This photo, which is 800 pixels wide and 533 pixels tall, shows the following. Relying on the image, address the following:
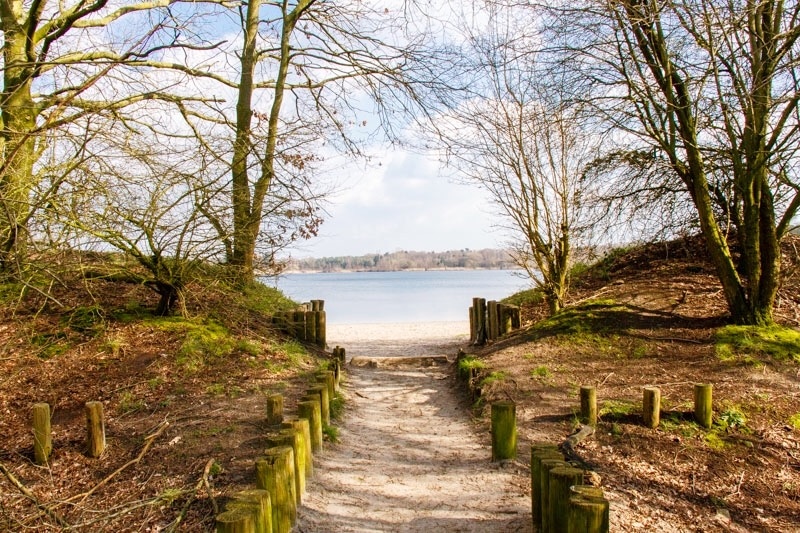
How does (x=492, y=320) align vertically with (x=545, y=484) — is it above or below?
above

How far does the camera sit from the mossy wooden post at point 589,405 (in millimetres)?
6078

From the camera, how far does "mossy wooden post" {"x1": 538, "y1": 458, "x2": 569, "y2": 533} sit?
Answer: 13.1ft

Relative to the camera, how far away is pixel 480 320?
1238cm

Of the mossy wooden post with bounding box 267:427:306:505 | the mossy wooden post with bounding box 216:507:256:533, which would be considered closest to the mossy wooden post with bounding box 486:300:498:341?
the mossy wooden post with bounding box 267:427:306:505

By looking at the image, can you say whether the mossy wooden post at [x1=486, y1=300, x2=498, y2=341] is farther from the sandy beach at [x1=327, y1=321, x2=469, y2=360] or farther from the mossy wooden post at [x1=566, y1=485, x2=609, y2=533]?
the mossy wooden post at [x1=566, y1=485, x2=609, y2=533]

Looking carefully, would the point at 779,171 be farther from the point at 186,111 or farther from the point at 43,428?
the point at 186,111

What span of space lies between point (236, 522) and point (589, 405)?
12.7 ft

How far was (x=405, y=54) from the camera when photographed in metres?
11.6

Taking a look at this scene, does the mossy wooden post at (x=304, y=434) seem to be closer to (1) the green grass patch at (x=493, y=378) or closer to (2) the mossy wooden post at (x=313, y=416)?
(2) the mossy wooden post at (x=313, y=416)

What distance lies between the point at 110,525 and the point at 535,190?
8652 mm

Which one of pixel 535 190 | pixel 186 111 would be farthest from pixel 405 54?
pixel 186 111

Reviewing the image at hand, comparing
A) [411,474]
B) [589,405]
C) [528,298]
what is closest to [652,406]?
[589,405]

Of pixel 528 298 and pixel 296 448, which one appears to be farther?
pixel 528 298

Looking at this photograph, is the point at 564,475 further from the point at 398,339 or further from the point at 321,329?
the point at 398,339
